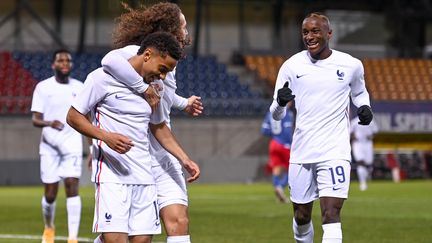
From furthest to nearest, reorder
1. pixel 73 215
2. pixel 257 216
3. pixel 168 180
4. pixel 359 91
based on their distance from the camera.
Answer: pixel 257 216, pixel 73 215, pixel 359 91, pixel 168 180

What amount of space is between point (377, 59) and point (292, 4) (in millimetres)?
4335

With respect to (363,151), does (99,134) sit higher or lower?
higher

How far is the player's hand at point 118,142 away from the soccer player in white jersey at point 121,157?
3.3 inches

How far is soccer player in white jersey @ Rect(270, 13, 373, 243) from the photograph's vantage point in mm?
11266

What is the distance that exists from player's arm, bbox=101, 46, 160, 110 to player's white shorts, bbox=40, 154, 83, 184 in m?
6.87

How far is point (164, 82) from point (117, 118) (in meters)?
0.93

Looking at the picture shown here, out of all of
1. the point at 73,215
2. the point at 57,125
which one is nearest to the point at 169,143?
the point at 73,215

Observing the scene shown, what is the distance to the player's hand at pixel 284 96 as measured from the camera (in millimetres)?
11156

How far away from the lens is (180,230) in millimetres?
9914

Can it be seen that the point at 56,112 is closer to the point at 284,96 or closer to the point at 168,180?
the point at 284,96

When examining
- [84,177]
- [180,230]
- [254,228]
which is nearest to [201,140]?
[84,177]

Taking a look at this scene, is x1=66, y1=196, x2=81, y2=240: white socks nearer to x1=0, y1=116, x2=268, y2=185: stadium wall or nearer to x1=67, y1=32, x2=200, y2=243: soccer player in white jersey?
x1=67, y1=32, x2=200, y2=243: soccer player in white jersey

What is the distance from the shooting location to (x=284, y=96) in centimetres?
1115

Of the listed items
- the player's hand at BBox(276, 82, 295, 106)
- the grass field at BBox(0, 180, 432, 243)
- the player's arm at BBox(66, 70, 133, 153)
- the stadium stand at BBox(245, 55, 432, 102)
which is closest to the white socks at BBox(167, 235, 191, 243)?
the player's arm at BBox(66, 70, 133, 153)
